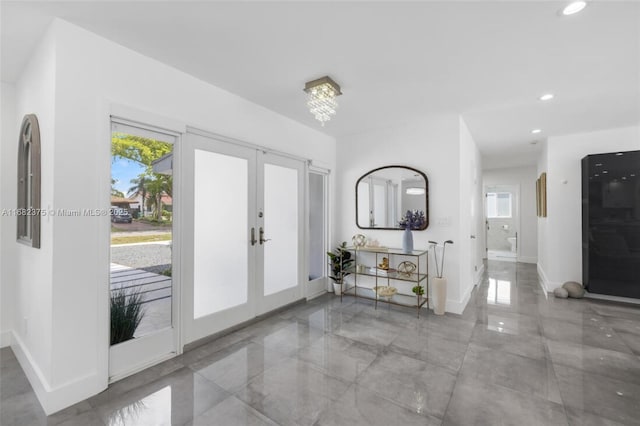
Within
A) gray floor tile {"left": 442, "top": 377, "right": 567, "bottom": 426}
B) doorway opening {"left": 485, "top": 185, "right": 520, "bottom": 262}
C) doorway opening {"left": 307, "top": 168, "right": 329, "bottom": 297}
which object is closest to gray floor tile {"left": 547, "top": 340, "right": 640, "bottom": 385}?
gray floor tile {"left": 442, "top": 377, "right": 567, "bottom": 426}

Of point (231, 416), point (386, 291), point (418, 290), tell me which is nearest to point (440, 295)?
point (418, 290)

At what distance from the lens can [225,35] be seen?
210 cm

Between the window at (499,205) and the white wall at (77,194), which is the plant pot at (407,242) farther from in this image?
the window at (499,205)

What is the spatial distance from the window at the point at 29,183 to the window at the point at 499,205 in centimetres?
1074

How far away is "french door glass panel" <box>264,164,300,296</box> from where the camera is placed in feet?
11.8

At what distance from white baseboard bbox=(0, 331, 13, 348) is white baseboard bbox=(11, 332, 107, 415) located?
89cm

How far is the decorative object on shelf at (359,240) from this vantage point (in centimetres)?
432

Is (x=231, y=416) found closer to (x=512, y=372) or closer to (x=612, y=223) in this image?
(x=512, y=372)

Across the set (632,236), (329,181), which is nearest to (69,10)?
(329,181)

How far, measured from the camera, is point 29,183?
2.37m

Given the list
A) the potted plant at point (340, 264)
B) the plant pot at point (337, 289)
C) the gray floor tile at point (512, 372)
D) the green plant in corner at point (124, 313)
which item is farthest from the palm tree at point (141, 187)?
the gray floor tile at point (512, 372)

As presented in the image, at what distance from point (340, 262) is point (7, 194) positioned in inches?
152

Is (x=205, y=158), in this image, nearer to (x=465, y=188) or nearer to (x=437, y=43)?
(x=437, y=43)

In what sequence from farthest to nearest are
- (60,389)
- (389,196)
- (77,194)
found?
(389,196)
(77,194)
(60,389)
